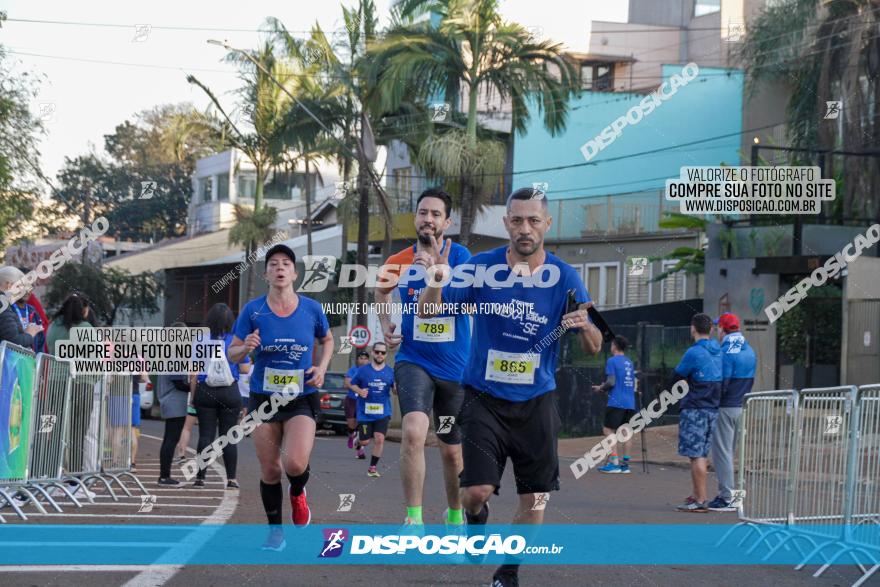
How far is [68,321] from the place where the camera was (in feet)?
42.4

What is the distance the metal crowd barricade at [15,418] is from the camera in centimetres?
1002

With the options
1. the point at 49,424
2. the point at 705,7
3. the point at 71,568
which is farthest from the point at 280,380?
the point at 705,7

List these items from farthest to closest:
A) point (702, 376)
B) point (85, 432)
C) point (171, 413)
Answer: point (171, 413)
point (702, 376)
point (85, 432)

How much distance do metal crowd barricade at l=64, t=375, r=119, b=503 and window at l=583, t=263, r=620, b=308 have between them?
2680 cm

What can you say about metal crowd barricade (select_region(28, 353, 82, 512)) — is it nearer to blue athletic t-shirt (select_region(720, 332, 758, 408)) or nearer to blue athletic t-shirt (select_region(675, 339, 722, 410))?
blue athletic t-shirt (select_region(675, 339, 722, 410))

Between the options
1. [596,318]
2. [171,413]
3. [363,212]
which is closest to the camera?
[596,318]

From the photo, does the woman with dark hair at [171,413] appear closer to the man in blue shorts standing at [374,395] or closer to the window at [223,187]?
the man in blue shorts standing at [374,395]

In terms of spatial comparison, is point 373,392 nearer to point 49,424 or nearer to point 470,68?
point 49,424

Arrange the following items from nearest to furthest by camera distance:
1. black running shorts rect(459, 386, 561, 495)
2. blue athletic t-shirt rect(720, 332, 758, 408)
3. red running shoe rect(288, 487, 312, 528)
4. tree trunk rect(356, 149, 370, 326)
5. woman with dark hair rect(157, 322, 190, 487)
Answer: black running shorts rect(459, 386, 561, 495)
red running shoe rect(288, 487, 312, 528)
blue athletic t-shirt rect(720, 332, 758, 408)
woman with dark hair rect(157, 322, 190, 487)
tree trunk rect(356, 149, 370, 326)

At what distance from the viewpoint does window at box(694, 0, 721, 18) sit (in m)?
51.0

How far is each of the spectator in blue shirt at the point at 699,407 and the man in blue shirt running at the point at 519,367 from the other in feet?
22.5

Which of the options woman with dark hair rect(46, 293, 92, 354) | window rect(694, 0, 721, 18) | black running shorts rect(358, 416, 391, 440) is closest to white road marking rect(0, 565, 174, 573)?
woman with dark hair rect(46, 293, 92, 354)

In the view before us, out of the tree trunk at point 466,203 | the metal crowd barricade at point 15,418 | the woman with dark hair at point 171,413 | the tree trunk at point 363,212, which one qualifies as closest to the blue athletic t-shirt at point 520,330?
the metal crowd barricade at point 15,418

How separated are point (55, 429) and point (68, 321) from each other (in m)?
1.72
